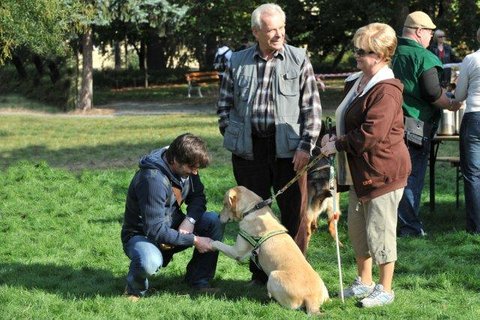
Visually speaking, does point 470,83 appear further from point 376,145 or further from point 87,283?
point 87,283

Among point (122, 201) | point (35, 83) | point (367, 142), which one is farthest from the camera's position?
point (35, 83)

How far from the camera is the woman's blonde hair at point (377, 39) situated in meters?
5.07

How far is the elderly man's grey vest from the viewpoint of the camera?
5656 mm

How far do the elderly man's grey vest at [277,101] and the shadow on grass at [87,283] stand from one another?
3.26ft

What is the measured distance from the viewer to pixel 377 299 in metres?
5.36

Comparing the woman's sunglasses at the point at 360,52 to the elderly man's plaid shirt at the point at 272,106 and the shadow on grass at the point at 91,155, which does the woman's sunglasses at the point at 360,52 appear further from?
the shadow on grass at the point at 91,155

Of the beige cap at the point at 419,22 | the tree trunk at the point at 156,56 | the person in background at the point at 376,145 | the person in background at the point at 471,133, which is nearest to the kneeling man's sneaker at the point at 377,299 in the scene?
the person in background at the point at 376,145

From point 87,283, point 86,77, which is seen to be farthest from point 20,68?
point 87,283

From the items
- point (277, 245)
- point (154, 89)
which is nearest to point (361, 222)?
point (277, 245)

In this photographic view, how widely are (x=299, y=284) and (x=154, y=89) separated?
30003 mm

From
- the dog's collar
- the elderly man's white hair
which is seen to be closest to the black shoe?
the dog's collar

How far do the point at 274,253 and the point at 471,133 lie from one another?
2.92 metres

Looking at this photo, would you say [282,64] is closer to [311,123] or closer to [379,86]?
[311,123]

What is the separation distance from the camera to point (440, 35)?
17.3 meters
